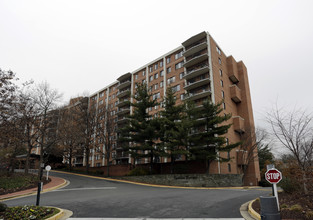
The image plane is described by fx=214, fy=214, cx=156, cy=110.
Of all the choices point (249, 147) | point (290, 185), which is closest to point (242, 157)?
point (249, 147)

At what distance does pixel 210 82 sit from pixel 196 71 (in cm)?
317

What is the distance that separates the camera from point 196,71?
3556cm

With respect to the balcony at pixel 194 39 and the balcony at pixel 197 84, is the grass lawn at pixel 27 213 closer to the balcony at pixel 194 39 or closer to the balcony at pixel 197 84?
the balcony at pixel 197 84

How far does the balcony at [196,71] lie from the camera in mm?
34656

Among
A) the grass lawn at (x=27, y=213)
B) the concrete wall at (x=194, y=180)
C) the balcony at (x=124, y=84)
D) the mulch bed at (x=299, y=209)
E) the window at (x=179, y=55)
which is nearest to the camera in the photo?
the mulch bed at (x=299, y=209)

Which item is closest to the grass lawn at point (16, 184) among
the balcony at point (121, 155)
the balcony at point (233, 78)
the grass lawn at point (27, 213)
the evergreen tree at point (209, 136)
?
the grass lawn at point (27, 213)

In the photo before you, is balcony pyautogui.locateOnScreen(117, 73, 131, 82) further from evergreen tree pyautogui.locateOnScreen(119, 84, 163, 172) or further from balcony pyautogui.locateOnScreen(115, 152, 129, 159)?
evergreen tree pyautogui.locateOnScreen(119, 84, 163, 172)

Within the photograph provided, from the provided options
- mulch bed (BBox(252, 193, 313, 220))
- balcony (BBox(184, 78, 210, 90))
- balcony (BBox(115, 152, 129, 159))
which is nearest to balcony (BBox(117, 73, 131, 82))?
balcony (BBox(115, 152, 129, 159))

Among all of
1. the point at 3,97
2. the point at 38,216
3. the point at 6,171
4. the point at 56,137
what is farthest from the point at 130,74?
the point at 38,216

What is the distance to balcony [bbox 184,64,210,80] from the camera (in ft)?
114

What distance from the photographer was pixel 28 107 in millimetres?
25891

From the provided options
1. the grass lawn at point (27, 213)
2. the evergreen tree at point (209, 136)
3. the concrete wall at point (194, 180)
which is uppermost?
the evergreen tree at point (209, 136)

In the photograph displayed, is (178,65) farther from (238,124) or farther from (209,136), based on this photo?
(209,136)

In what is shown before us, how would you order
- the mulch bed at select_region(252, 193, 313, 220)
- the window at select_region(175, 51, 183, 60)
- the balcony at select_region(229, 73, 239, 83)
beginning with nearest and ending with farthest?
1. the mulch bed at select_region(252, 193, 313, 220)
2. the balcony at select_region(229, 73, 239, 83)
3. the window at select_region(175, 51, 183, 60)
